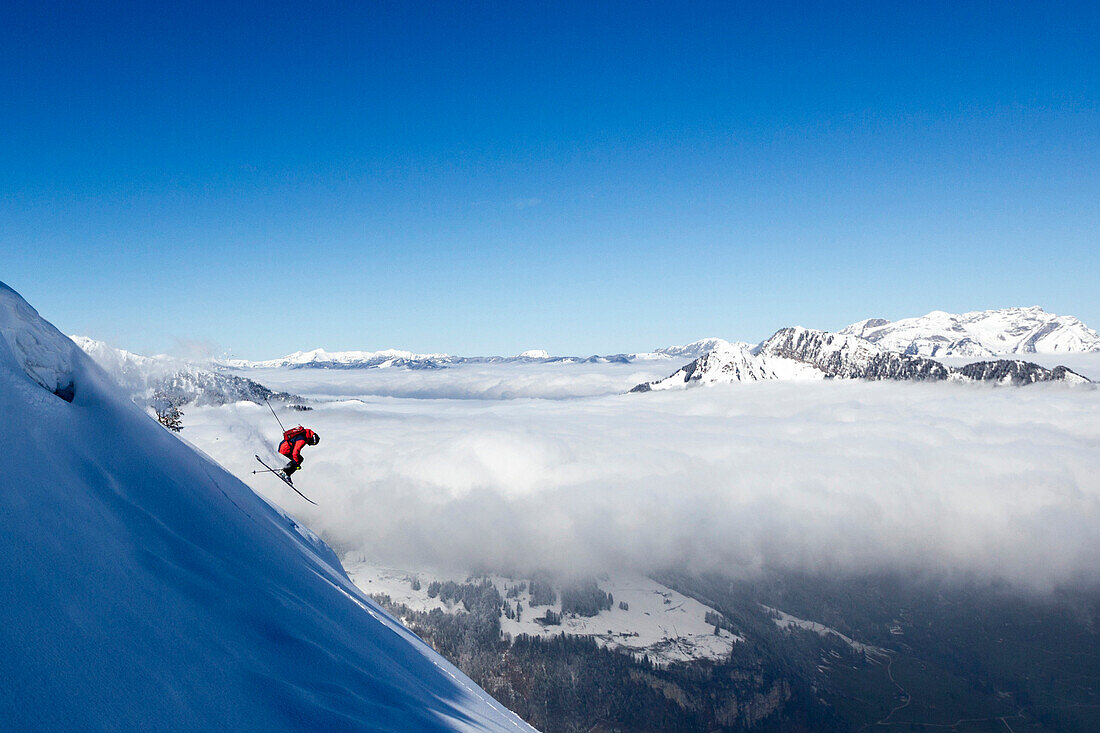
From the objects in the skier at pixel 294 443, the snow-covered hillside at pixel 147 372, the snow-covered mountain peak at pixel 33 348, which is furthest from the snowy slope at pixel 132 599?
the skier at pixel 294 443

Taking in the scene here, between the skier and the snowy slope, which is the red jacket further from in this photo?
the snowy slope

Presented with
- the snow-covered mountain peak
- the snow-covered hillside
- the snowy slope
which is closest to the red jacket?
the snow-covered hillside

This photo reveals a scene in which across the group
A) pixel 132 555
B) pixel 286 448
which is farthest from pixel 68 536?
pixel 286 448

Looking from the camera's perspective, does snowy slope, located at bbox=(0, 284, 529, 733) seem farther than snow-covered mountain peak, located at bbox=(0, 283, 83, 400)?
No

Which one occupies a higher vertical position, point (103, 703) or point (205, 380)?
point (205, 380)

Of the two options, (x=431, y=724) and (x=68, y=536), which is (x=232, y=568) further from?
(x=431, y=724)

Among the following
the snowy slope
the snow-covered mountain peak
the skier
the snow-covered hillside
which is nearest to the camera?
the snowy slope

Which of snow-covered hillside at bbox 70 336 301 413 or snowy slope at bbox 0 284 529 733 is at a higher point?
snow-covered hillside at bbox 70 336 301 413

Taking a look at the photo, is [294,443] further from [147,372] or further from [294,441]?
[147,372]
